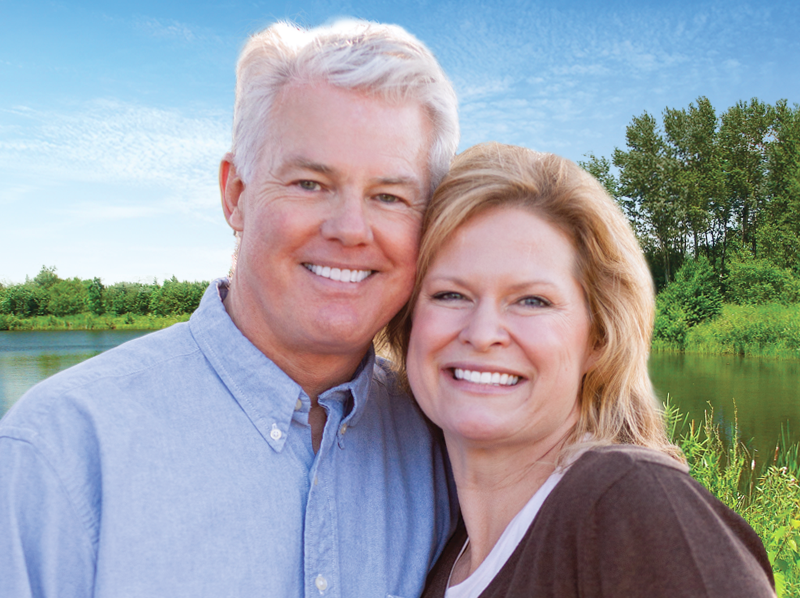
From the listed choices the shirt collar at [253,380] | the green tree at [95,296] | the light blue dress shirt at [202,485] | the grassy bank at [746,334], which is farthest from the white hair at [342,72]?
the green tree at [95,296]

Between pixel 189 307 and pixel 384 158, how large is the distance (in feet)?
108

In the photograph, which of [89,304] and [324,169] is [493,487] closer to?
[324,169]

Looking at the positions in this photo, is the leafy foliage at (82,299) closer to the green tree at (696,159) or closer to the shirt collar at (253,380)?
the green tree at (696,159)

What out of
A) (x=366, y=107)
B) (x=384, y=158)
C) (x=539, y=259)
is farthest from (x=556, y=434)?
(x=366, y=107)

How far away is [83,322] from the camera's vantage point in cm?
3791

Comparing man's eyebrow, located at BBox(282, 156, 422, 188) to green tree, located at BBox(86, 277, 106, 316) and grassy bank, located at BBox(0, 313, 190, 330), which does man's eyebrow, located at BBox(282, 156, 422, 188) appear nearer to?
grassy bank, located at BBox(0, 313, 190, 330)

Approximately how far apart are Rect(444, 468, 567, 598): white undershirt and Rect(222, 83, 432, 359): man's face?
708 millimetres

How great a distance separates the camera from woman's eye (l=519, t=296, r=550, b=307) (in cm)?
170

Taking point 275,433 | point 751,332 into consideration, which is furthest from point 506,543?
point 751,332

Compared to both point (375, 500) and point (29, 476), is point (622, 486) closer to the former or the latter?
point (375, 500)

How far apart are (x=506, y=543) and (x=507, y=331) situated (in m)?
0.56

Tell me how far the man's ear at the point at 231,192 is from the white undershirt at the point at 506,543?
4.23ft

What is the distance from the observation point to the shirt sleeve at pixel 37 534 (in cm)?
130

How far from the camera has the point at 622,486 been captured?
126 centimetres
